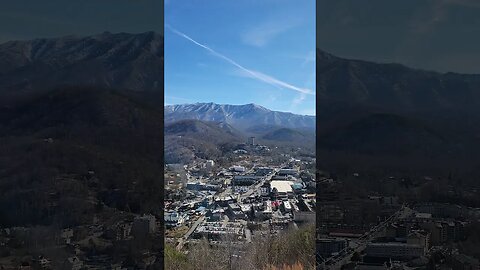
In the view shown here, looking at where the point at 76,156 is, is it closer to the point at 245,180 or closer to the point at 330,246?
the point at 330,246

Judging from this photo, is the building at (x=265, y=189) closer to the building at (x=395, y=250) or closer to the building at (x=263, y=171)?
the building at (x=263, y=171)

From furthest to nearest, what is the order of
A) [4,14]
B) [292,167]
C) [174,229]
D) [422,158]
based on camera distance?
[292,167]
[174,229]
[422,158]
[4,14]

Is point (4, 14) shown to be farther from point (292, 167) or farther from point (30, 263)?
point (292, 167)

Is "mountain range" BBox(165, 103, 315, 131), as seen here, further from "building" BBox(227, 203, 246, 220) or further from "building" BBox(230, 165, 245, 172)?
"building" BBox(227, 203, 246, 220)

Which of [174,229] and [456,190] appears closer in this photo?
[456,190]

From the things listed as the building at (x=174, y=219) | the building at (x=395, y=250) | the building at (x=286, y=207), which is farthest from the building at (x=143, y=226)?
the building at (x=286, y=207)

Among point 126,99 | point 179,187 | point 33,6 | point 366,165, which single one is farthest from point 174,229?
point 33,6

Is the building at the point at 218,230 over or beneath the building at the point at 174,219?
beneath
